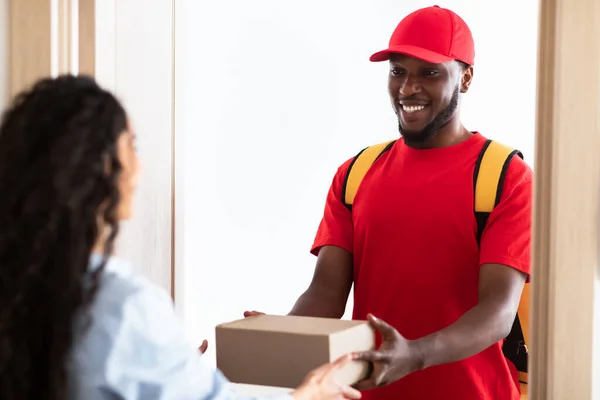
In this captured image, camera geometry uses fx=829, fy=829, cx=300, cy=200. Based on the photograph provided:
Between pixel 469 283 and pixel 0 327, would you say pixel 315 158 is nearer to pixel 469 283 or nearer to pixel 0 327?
pixel 469 283

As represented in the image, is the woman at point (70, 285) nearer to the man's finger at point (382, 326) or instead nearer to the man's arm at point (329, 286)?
the man's finger at point (382, 326)

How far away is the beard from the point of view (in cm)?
192

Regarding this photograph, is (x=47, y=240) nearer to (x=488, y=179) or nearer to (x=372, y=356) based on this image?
(x=372, y=356)

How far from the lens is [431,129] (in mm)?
1917

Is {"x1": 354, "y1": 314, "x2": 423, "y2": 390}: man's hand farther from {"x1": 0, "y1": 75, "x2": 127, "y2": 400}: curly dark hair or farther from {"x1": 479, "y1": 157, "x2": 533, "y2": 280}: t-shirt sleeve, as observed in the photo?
{"x1": 0, "y1": 75, "x2": 127, "y2": 400}: curly dark hair

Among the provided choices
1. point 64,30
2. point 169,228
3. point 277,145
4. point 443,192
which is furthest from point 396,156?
point 277,145

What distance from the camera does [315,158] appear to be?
3664 millimetres

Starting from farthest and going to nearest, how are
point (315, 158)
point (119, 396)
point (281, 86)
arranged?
point (315, 158)
point (281, 86)
point (119, 396)

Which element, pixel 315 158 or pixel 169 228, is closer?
pixel 169 228

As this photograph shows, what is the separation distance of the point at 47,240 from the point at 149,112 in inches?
38.0

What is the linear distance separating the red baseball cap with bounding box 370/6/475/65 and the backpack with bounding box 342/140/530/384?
0.75ft

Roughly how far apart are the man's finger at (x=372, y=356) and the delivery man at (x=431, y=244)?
0.11 feet

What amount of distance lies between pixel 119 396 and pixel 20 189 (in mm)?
272

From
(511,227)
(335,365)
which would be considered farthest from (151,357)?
(511,227)
